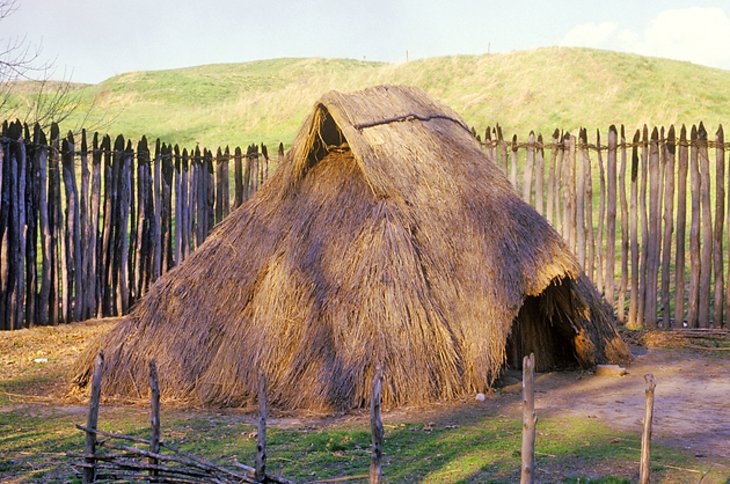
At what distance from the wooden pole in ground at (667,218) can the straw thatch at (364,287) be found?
3.08m

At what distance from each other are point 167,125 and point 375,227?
3305cm

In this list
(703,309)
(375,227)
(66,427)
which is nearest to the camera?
(66,427)

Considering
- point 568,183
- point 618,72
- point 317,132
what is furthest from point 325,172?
point 618,72

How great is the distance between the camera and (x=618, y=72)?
37.8 meters

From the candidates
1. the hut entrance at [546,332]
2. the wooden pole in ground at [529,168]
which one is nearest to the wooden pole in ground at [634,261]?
the wooden pole in ground at [529,168]

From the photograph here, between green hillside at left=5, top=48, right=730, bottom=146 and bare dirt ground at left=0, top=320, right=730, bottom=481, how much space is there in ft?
62.9

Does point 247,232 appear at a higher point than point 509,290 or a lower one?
higher

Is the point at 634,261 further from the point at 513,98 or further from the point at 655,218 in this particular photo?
the point at 513,98

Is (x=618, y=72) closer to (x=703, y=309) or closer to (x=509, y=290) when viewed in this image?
(x=703, y=309)

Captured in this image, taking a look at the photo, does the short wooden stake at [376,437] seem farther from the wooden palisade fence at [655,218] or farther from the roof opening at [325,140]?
the wooden palisade fence at [655,218]

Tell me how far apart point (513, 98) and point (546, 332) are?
84.8 feet

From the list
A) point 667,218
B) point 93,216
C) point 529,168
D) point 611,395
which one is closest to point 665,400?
point 611,395

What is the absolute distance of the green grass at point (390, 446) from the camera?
592 cm

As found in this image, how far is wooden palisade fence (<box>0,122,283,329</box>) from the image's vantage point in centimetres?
1188
